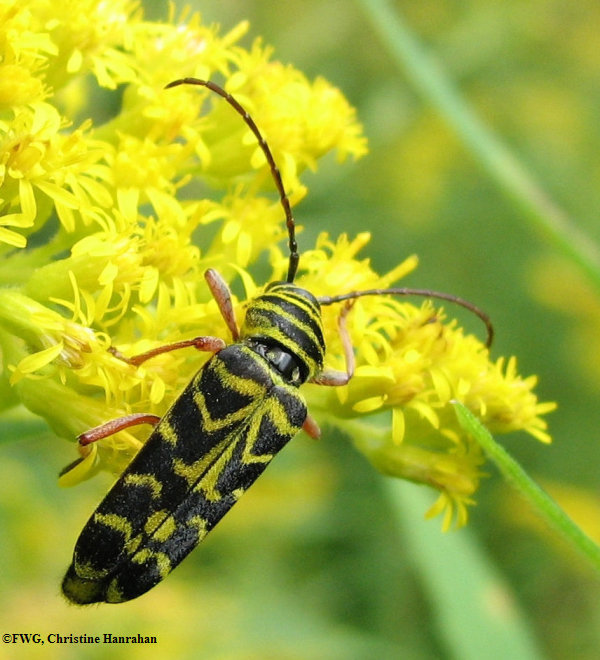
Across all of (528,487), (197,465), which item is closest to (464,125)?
(528,487)

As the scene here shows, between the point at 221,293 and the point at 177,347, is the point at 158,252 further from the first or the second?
the point at 177,347

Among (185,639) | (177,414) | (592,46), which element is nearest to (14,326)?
(177,414)

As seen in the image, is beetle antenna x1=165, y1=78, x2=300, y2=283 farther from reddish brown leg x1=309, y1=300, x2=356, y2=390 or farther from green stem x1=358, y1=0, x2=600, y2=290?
green stem x1=358, y1=0, x2=600, y2=290

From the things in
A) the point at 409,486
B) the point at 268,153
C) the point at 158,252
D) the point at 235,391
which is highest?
the point at 268,153

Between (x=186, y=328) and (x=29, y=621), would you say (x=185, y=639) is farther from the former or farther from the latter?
(x=186, y=328)

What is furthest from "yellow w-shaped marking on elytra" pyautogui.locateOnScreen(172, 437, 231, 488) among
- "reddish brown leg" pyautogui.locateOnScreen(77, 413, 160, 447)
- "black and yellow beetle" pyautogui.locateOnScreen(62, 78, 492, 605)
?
"reddish brown leg" pyautogui.locateOnScreen(77, 413, 160, 447)

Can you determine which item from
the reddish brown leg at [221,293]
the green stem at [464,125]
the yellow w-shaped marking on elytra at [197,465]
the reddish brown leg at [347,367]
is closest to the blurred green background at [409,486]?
the green stem at [464,125]
